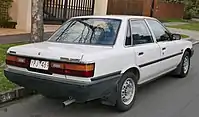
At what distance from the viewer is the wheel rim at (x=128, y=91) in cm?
502

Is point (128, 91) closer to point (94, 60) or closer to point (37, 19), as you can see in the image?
point (94, 60)

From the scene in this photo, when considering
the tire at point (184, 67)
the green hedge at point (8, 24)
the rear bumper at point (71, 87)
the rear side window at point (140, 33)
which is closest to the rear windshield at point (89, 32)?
the rear side window at point (140, 33)

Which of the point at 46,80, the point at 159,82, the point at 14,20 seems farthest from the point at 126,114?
the point at 14,20

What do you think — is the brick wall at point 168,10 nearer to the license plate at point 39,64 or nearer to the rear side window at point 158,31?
the rear side window at point 158,31

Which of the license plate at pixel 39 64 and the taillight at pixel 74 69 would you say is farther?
the license plate at pixel 39 64

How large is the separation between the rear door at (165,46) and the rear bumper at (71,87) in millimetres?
1801

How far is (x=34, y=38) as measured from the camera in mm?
7879

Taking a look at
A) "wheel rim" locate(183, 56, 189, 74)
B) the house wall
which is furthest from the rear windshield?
the house wall

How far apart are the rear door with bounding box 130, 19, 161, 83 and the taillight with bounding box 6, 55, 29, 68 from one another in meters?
1.79

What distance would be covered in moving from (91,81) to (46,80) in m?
0.67

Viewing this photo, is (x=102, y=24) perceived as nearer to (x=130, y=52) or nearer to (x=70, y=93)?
(x=130, y=52)

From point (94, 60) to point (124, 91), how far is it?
1042 millimetres

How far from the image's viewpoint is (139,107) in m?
5.31

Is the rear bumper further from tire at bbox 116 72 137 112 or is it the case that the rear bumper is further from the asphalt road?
the asphalt road
